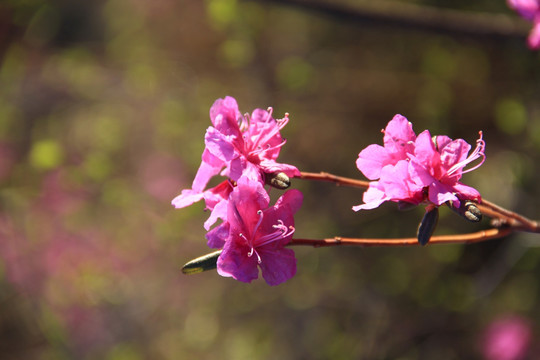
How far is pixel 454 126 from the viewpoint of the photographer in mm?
2781

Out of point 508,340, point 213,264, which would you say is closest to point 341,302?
point 508,340

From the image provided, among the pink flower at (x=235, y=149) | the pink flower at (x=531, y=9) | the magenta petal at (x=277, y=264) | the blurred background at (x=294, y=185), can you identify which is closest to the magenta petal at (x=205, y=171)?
the pink flower at (x=235, y=149)

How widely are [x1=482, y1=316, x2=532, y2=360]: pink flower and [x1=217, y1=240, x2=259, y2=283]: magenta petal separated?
204cm

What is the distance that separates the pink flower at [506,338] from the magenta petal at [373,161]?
192cm

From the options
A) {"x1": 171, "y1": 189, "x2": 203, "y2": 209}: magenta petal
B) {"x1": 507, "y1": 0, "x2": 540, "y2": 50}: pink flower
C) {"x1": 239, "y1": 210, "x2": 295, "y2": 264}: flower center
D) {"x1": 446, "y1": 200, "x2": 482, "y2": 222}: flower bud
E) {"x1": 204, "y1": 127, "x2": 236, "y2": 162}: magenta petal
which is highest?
{"x1": 507, "y1": 0, "x2": 540, "y2": 50}: pink flower

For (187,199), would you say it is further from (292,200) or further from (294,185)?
(294,185)

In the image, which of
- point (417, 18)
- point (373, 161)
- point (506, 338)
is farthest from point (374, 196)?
point (506, 338)

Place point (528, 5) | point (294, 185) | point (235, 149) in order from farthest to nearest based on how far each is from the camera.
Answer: point (294, 185) → point (528, 5) → point (235, 149)

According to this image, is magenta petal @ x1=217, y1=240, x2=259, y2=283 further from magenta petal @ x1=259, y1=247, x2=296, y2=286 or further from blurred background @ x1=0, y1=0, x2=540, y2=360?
blurred background @ x1=0, y1=0, x2=540, y2=360

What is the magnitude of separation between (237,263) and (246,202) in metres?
0.12

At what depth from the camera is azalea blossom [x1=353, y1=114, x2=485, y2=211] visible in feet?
3.06

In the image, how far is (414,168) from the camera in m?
0.94

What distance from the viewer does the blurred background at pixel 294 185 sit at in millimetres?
2406

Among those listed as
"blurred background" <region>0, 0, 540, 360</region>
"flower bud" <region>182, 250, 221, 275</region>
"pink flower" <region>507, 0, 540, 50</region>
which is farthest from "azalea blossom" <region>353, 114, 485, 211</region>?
"blurred background" <region>0, 0, 540, 360</region>
